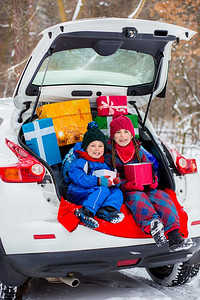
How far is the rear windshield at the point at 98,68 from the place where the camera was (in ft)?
12.1

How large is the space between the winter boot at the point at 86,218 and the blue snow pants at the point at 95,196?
0.16ft

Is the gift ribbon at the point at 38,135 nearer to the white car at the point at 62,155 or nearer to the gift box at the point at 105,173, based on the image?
the white car at the point at 62,155

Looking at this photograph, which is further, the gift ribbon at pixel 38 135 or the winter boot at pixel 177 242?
the gift ribbon at pixel 38 135

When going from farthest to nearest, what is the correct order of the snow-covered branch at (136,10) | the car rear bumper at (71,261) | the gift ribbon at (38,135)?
the snow-covered branch at (136,10) → the gift ribbon at (38,135) → the car rear bumper at (71,261)

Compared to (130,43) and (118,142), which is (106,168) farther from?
(130,43)

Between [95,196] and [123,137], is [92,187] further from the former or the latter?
[123,137]

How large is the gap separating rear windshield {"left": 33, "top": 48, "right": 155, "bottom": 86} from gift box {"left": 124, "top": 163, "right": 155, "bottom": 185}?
42.0 inches

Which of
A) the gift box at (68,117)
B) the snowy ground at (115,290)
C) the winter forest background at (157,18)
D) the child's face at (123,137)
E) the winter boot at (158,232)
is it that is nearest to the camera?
the winter boot at (158,232)

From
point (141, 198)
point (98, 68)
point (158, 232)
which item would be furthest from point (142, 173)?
point (98, 68)

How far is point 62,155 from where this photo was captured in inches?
163

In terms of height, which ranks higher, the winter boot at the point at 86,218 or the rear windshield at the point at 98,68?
the rear windshield at the point at 98,68

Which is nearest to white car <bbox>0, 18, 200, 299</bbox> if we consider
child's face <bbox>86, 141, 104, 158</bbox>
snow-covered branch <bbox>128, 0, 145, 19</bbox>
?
child's face <bbox>86, 141, 104, 158</bbox>

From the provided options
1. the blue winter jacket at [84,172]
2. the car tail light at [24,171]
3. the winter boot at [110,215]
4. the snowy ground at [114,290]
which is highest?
the car tail light at [24,171]

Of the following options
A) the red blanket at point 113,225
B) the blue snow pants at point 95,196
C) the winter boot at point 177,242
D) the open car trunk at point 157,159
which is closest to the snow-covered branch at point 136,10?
the open car trunk at point 157,159
